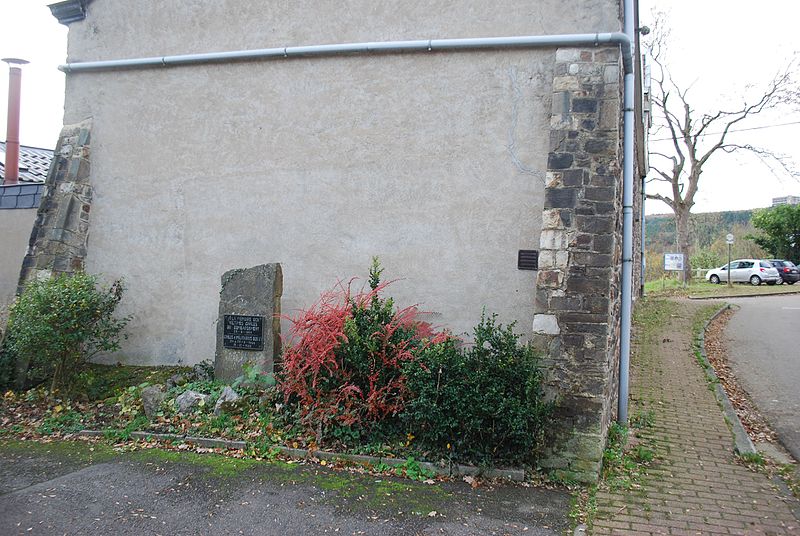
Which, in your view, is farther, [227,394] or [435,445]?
[227,394]

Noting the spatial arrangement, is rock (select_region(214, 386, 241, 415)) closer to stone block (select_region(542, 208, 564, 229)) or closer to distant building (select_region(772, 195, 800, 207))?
stone block (select_region(542, 208, 564, 229))

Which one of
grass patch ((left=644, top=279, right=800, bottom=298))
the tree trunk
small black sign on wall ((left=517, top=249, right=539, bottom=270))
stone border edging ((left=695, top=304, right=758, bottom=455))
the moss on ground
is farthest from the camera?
the tree trunk

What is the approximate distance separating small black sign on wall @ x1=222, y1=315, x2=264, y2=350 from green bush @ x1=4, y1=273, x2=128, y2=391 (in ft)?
5.36

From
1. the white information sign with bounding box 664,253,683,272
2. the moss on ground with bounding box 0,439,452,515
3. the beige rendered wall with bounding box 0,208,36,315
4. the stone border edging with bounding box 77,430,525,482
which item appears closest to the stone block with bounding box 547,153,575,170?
the stone border edging with bounding box 77,430,525,482

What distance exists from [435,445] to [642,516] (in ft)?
5.55

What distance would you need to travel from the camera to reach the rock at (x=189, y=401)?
620 cm

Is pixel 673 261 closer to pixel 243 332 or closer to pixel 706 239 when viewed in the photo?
pixel 706 239

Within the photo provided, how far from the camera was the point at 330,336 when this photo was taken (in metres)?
5.62

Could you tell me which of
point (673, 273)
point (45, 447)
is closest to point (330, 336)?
point (45, 447)

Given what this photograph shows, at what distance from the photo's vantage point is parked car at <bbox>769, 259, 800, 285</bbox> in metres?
27.7

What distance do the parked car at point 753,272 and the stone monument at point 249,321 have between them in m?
27.8

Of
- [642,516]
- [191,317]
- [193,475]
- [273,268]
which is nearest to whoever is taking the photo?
[642,516]

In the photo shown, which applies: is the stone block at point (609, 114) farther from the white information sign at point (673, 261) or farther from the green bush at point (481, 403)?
the white information sign at point (673, 261)

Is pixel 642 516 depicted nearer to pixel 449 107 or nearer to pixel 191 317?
pixel 449 107
